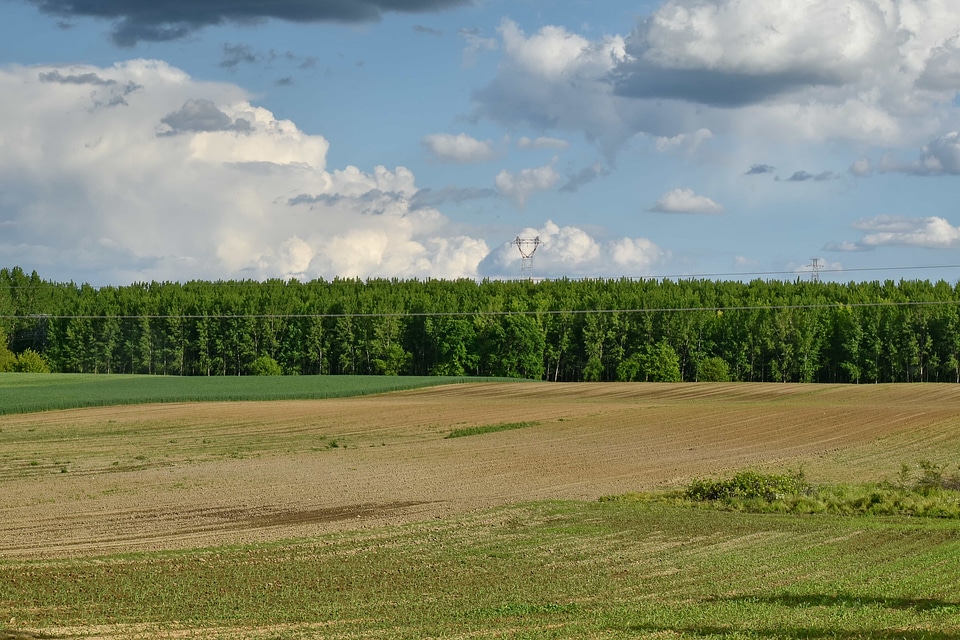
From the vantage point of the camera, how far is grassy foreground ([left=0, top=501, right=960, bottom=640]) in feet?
54.5

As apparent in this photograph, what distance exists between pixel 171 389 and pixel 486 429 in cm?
4031

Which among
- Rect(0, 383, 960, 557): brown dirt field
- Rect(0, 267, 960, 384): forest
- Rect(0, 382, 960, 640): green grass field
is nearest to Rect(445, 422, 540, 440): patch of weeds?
Rect(0, 383, 960, 557): brown dirt field

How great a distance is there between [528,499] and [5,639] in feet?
62.3

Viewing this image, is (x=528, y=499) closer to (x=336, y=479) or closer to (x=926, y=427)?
(x=336, y=479)

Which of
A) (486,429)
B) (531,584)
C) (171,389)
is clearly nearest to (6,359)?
(171,389)

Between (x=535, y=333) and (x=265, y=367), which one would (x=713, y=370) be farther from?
(x=265, y=367)

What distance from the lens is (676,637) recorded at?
15.6 m

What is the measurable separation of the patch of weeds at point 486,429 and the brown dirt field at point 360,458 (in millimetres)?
878

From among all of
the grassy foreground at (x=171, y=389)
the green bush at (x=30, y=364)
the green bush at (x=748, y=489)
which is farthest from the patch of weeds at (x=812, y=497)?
the green bush at (x=30, y=364)

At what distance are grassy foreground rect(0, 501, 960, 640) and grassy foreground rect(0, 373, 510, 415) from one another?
50319 millimetres

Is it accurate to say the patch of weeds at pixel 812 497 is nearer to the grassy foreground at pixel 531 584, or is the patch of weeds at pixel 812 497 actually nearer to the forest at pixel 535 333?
the grassy foreground at pixel 531 584

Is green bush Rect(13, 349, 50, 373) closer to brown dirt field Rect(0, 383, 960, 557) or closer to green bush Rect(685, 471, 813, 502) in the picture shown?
brown dirt field Rect(0, 383, 960, 557)

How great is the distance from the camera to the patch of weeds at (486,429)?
55.7 m

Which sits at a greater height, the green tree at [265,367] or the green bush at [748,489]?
the green bush at [748,489]
